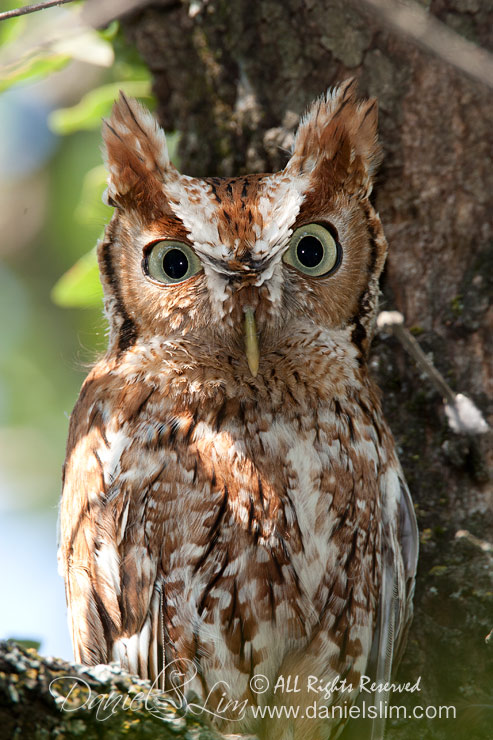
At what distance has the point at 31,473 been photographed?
469cm

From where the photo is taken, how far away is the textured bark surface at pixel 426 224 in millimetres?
2330

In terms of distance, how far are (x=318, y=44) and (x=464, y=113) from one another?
0.58m

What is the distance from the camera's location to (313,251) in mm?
2182

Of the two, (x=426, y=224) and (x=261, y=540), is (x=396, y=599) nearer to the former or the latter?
(x=261, y=540)

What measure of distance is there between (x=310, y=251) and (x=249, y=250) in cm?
26

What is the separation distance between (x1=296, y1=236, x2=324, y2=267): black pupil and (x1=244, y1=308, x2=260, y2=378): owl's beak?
0.27 meters

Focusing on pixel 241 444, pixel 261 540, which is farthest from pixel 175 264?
pixel 261 540

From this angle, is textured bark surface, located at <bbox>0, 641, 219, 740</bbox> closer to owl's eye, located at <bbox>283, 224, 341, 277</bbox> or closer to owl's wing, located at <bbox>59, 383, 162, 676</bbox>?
owl's wing, located at <bbox>59, 383, 162, 676</bbox>

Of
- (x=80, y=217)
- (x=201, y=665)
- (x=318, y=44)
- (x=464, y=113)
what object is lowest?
(x=201, y=665)

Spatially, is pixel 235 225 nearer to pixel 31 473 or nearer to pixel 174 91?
pixel 174 91

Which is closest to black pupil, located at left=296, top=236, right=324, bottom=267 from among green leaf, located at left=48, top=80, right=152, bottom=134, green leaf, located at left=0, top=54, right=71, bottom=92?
green leaf, located at left=48, top=80, right=152, bottom=134

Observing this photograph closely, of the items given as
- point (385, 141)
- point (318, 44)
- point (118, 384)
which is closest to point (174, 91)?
point (318, 44)

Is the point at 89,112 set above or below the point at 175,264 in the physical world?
above

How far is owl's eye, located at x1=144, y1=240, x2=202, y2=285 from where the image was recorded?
2.10 meters
